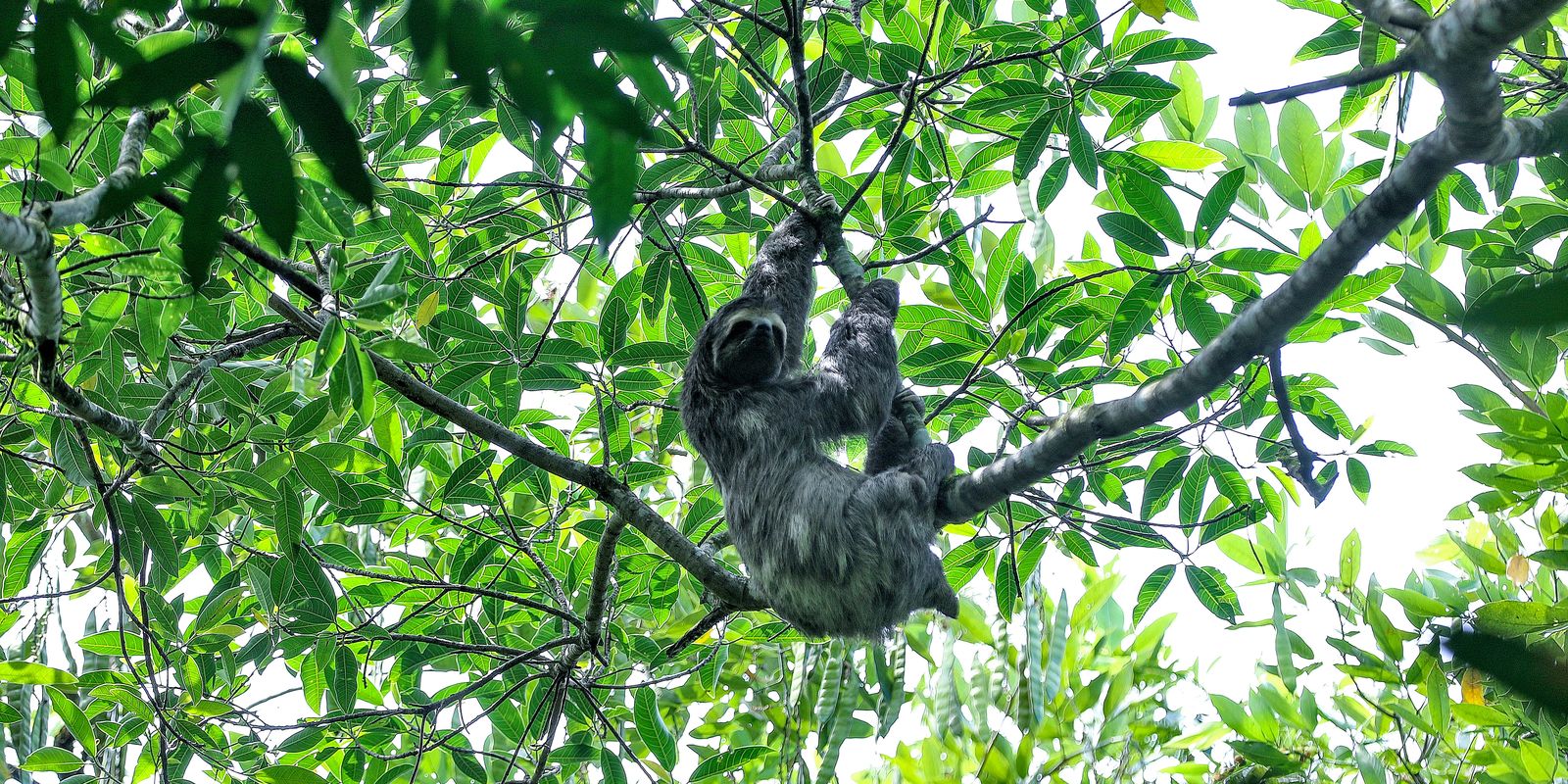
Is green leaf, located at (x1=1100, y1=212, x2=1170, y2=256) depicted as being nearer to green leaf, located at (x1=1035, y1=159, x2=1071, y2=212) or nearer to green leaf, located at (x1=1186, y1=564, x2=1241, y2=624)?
green leaf, located at (x1=1035, y1=159, x2=1071, y2=212)

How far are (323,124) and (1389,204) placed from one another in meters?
2.66

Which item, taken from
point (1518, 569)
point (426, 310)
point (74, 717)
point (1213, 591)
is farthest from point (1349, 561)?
point (74, 717)

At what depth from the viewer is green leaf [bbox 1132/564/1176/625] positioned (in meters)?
5.59

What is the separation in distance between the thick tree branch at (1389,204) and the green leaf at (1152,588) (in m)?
2.09

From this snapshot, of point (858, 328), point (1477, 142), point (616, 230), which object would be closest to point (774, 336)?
point (858, 328)

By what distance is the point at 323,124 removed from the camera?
4.19ft

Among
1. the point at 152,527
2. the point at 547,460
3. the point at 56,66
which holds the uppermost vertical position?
the point at 152,527

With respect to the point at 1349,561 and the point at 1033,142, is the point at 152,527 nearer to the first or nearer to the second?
the point at 1033,142

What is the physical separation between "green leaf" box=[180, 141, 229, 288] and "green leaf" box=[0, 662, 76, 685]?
464 centimetres

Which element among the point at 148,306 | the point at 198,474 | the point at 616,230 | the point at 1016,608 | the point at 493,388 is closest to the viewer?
the point at 616,230

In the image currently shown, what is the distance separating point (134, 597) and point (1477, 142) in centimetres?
673

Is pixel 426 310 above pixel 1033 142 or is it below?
below

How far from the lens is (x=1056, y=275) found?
6559 millimetres

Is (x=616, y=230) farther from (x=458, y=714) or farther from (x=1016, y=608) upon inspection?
(x=458, y=714)
